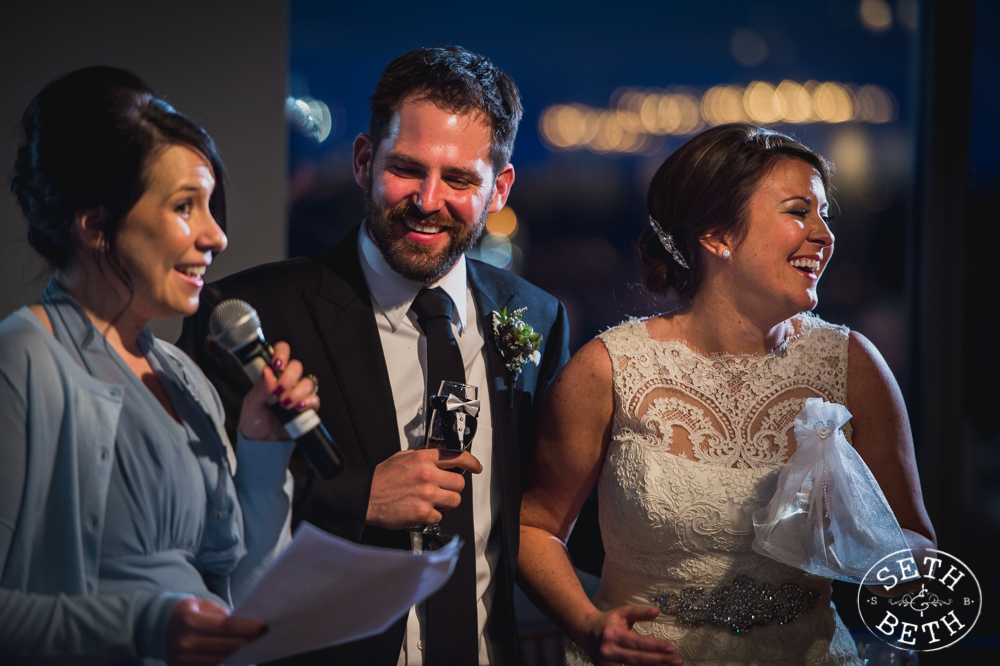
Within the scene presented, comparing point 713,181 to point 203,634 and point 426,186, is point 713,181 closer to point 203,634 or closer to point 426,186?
point 426,186

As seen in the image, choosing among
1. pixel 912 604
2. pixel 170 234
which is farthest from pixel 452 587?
pixel 912 604

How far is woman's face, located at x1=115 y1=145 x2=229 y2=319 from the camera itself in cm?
118

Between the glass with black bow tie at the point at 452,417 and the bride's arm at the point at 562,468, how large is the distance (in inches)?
17.0

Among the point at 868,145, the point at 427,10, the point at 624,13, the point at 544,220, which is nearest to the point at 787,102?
the point at 868,145

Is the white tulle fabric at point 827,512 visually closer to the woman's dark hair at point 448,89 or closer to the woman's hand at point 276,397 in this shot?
the woman's dark hair at point 448,89

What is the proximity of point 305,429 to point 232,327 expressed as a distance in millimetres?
201

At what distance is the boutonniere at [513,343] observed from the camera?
204 cm

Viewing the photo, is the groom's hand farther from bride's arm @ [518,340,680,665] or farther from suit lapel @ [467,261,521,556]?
bride's arm @ [518,340,680,665]

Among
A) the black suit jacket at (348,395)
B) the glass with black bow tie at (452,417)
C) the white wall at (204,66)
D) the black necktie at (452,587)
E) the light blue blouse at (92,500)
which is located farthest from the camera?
the white wall at (204,66)

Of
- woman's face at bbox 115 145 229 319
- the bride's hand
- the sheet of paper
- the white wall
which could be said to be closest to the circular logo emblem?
the bride's hand

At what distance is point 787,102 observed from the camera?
4.34m

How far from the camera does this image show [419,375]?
6.47ft

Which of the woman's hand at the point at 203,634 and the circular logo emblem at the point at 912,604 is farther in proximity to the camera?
the circular logo emblem at the point at 912,604

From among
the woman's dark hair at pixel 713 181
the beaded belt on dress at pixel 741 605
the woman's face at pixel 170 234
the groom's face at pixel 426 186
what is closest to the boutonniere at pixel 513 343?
the groom's face at pixel 426 186
